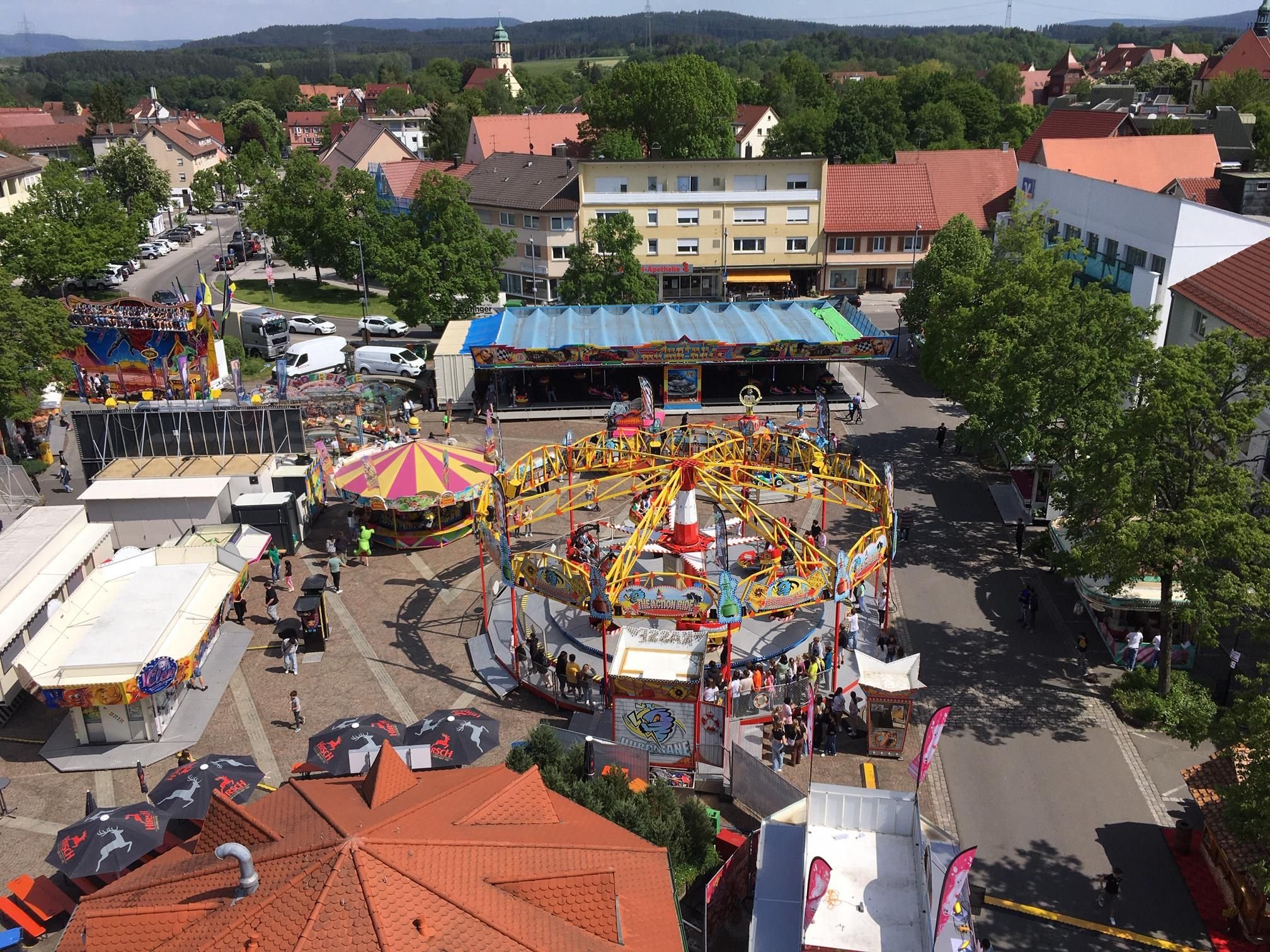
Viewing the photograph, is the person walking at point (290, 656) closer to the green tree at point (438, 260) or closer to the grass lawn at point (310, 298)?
the green tree at point (438, 260)

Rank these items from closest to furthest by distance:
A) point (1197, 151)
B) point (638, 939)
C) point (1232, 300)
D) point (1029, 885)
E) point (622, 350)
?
point (638, 939)
point (1029, 885)
point (1232, 300)
point (622, 350)
point (1197, 151)

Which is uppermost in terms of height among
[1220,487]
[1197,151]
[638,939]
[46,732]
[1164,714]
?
[1197,151]

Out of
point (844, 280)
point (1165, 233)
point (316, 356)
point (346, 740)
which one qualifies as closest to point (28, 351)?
point (316, 356)

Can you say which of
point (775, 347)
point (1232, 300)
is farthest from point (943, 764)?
point (775, 347)

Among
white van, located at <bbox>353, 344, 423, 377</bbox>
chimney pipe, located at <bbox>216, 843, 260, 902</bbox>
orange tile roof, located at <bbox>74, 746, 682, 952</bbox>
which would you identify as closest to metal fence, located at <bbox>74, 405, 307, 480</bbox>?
white van, located at <bbox>353, 344, 423, 377</bbox>

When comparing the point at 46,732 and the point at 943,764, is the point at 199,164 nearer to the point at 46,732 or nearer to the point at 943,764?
the point at 46,732
